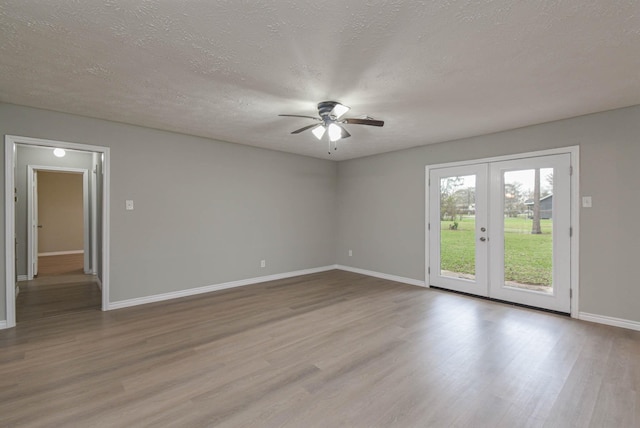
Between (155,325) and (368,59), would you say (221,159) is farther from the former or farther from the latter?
(368,59)

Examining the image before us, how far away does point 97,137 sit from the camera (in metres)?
3.80

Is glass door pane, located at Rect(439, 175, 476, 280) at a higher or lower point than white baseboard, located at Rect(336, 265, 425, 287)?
higher

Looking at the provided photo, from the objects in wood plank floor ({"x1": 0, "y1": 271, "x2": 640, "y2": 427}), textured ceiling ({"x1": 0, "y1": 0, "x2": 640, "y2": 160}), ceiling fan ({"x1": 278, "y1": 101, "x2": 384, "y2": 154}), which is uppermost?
textured ceiling ({"x1": 0, "y1": 0, "x2": 640, "y2": 160})

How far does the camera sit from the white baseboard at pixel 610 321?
325 cm

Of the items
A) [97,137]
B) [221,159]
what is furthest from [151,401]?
[221,159]

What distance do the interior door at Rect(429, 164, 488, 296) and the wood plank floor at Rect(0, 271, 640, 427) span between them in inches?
30.7

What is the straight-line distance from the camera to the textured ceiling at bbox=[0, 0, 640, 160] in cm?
174

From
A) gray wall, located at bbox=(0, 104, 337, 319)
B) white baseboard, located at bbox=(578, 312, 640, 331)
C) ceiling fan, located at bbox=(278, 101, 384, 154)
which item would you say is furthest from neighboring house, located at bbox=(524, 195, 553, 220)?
gray wall, located at bbox=(0, 104, 337, 319)

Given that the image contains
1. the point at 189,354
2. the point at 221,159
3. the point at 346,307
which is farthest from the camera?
the point at 221,159

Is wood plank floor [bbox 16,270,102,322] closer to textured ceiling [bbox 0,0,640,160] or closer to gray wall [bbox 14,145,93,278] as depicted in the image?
gray wall [bbox 14,145,93,278]

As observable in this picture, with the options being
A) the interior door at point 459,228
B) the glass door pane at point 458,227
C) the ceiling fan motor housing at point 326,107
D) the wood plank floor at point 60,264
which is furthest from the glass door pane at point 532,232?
the wood plank floor at point 60,264

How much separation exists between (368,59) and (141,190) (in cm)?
357

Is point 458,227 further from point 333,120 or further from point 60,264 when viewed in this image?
point 60,264

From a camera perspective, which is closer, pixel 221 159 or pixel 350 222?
pixel 221 159
